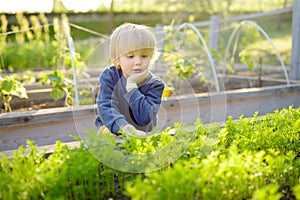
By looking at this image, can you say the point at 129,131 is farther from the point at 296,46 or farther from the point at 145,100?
the point at 296,46

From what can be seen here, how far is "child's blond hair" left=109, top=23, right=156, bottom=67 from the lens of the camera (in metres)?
2.34

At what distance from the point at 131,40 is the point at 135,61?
128 millimetres

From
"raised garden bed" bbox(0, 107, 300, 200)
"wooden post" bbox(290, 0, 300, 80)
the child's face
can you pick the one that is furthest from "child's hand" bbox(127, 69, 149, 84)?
"wooden post" bbox(290, 0, 300, 80)

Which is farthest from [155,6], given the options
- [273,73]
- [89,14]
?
[273,73]

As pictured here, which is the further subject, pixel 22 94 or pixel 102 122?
pixel 22 94

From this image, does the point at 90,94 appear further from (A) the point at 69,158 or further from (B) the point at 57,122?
(A) the point at 69,158

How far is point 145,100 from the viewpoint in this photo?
2.43m

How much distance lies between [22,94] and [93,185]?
2427 millimetres

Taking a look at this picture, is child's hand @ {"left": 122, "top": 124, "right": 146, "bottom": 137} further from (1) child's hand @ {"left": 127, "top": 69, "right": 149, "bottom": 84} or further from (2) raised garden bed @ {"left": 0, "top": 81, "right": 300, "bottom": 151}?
(2) raised garden bed @ {"left": 0, "top": 81, "right": 300, "bottom": 151}

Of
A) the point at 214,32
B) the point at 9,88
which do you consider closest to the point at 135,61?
the point at 9,88

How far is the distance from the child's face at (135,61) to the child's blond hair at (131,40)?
0.03m

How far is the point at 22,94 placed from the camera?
405 cm

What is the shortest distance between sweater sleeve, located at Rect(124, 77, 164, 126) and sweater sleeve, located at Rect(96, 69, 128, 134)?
0.10 meters

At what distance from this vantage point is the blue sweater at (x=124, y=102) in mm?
2406
